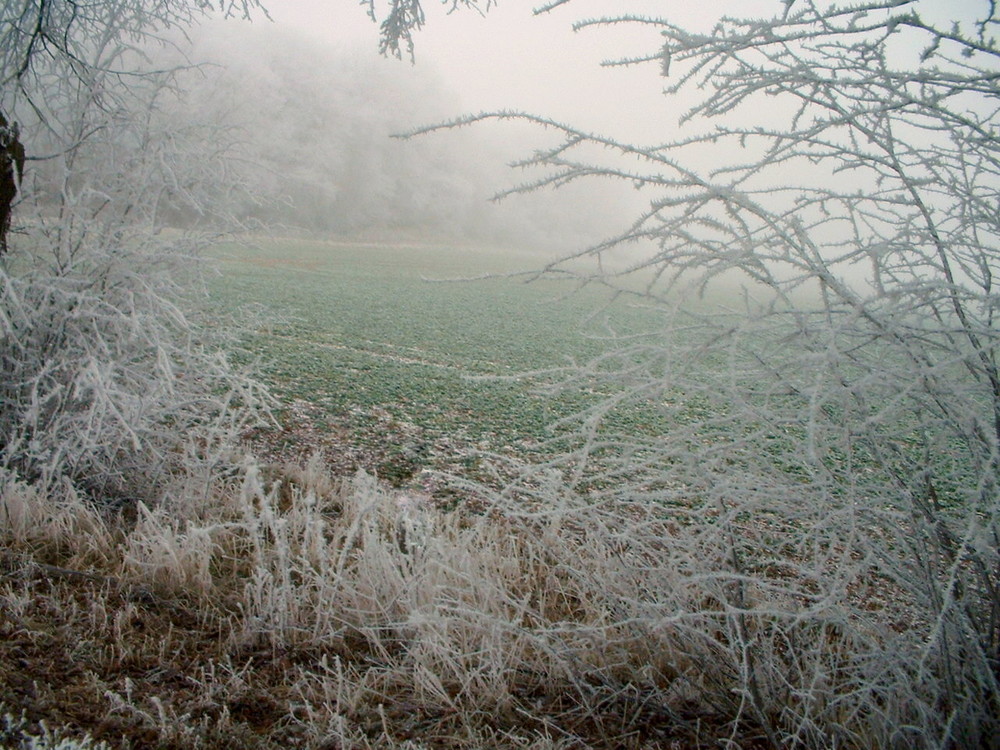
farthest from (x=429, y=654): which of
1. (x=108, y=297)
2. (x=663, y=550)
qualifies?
(x=108, y=297)

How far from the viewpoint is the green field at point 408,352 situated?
5.77m

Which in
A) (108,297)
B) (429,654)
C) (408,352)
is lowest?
(429,654)

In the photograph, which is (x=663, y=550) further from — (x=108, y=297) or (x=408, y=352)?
(x=408, y=352)

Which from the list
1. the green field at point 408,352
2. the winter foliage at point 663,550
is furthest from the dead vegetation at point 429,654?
the green field at point 408,352

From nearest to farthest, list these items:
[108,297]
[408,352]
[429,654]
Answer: [429,654] → [108,297] → [408,352]

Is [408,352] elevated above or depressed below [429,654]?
above

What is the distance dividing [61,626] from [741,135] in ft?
9.69

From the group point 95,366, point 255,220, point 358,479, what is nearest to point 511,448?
point 358,479

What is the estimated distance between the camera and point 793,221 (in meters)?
2.11

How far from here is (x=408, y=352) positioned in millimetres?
9727

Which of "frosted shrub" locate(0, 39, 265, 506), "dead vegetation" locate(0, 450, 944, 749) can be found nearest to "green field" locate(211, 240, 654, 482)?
"frosted shrub" locate(0, 39, 265, 506)

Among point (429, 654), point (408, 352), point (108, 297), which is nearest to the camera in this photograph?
point (429, 654)

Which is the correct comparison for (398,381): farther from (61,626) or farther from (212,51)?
(212,51)

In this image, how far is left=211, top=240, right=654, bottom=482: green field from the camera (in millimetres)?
5766
